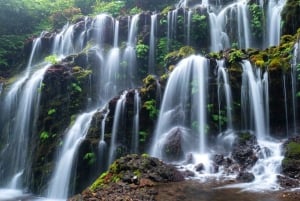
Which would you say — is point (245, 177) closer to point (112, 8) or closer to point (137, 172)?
point (137, 172)

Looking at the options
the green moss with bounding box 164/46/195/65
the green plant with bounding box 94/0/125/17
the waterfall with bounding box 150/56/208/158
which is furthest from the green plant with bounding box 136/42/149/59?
the green plant with bounding box 94/0/125/17

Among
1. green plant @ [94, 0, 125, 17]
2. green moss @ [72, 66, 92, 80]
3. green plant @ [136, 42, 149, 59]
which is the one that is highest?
green plant @ [94, 0, 125, 17]

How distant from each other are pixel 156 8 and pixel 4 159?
58.8 ft

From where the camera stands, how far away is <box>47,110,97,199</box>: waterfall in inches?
568

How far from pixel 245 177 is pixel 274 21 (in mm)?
12023

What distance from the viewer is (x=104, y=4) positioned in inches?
1272

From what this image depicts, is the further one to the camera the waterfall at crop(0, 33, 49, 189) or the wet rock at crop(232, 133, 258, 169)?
the waterfall at crop(0, 33, 49, 189)

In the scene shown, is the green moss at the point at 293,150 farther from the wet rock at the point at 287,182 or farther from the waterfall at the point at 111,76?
the waterfall at the point at 111,76

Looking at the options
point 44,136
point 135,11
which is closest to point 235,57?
point 44,136

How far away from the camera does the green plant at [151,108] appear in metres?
14.9

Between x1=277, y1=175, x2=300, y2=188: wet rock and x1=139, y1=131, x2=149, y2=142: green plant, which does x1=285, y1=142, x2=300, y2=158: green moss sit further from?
x1=139, y1=131, x2=149, y2=142: green plant

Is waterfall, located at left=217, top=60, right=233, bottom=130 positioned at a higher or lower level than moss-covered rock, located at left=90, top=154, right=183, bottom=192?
higher

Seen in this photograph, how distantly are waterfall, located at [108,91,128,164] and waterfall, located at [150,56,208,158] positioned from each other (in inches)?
60.5

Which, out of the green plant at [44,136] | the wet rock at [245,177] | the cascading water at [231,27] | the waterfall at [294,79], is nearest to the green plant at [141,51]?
the cascading water at [231,27]
